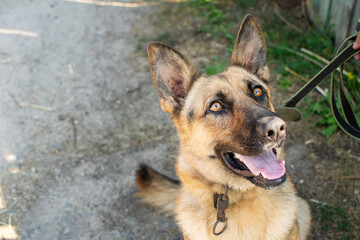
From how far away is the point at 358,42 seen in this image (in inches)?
103

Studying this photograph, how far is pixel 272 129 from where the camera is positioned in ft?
7.21

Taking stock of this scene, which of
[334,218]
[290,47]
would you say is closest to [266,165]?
[334,218]

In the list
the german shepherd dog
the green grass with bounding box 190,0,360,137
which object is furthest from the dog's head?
the green grass with bounding box 190,0,360,137

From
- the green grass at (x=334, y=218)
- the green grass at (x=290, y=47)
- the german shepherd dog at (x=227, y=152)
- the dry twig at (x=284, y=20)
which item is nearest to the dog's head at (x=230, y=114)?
the german shepherd dog at (x=227, y=152)

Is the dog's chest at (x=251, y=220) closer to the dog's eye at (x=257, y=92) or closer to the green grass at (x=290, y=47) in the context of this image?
the dog's eye at (x=257, y=92)

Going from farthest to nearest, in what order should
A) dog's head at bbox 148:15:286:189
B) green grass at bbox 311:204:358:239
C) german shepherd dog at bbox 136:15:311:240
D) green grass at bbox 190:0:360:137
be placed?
green grass at bbox 190:0:360:137
green grass at bbox 311:204:358:239
german shepherd dog at bbox 136:15:311:240
dog's head at bbox 148:15:286:189

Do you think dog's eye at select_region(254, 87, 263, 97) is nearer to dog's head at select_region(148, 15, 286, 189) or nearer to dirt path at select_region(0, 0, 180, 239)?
dog's head at select_region(148, 15, 286, 189)

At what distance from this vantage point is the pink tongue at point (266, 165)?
2.48 meters

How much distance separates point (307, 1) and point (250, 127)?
15.4ft

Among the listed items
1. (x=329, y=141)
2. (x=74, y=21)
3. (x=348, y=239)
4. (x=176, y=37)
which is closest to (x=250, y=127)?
(x=348, y=239)

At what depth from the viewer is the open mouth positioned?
96.0 inches

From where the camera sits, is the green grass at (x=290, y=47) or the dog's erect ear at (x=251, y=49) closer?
the dog's erect ear at (x=251, y=49)

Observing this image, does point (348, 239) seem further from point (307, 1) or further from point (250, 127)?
point (307, 1)

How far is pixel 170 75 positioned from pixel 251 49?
0.78 m
